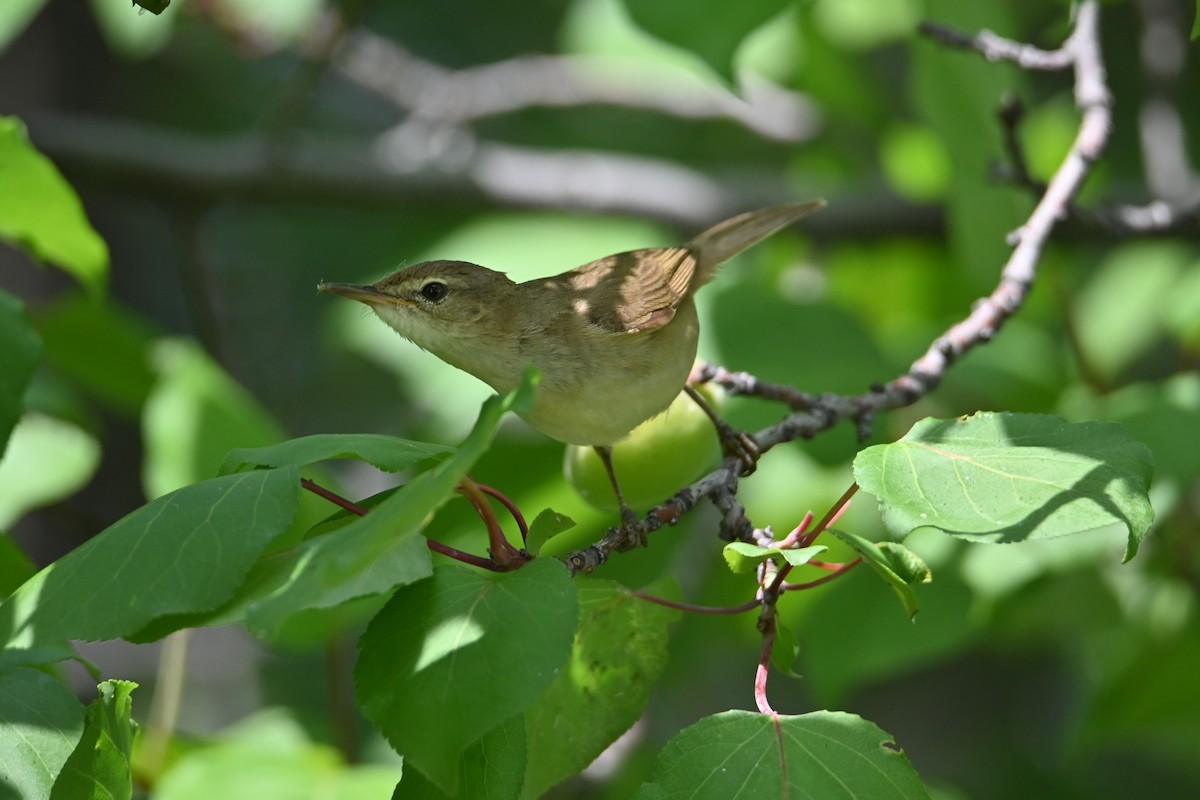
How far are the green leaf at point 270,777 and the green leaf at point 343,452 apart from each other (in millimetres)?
941

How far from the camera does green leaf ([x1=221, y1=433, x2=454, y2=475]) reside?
5.20ft

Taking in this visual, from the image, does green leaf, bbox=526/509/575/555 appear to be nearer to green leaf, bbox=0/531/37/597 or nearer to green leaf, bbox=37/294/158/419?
green leaf, bbox=0/531/37/597

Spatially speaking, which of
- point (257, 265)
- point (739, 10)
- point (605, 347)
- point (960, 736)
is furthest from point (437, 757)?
point (257, 265)

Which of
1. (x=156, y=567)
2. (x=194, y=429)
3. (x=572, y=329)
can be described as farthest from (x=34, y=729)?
(x=194, y=429)

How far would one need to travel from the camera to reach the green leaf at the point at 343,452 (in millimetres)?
1584

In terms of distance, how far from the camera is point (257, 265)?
8641 mm

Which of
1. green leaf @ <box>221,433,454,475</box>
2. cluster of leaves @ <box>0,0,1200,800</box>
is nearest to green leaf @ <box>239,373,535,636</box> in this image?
cluster of leaves @ <box>0,0,1200,800</box>

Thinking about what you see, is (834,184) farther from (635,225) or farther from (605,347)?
Result: (605,347)

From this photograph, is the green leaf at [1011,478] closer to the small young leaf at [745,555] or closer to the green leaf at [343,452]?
the small young leaf at [745,555]

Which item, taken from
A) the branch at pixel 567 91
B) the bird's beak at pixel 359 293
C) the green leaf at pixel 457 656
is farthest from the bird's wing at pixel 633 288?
the branch at pixel 567 91

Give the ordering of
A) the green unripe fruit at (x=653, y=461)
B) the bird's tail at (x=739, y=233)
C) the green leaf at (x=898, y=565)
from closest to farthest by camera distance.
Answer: the green leaf at (x=898, y=565), the green unripe fruit at (x=653, y=461), the bird's tail at (x=739, y=233)

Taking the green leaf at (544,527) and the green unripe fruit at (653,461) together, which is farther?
the green unripe fruit at (653,461)

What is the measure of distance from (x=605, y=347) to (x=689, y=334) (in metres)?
0.21

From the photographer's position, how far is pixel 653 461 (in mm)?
2301
